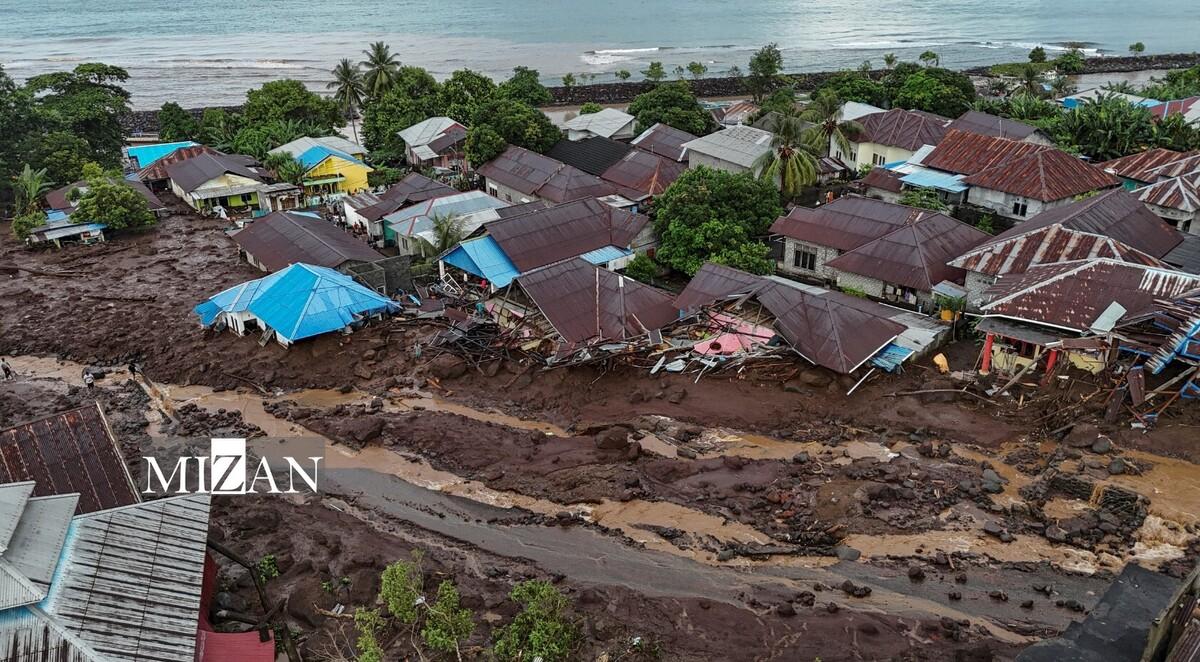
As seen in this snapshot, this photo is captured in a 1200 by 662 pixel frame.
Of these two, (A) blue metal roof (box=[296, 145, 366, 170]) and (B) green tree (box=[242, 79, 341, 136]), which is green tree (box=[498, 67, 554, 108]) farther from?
(A) blue metal roof (box=[296, 145, 366, 170])

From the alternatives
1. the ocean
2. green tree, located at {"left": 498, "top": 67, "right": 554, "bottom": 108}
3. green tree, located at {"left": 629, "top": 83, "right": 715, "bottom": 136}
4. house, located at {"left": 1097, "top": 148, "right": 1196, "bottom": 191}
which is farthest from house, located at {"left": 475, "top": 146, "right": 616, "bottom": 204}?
the ocean

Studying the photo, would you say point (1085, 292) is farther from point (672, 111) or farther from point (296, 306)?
point (672, 111)

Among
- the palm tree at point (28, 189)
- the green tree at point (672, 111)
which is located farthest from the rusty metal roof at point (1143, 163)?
the palm tree at point (28, 189)

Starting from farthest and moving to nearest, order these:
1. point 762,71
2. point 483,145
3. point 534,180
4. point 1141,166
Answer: point 762,71
point 483,145
point 534,180
point 1141,166

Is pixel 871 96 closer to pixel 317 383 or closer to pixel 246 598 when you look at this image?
pixel 317 383

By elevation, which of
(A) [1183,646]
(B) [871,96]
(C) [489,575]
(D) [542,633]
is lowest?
(C) [489,575]

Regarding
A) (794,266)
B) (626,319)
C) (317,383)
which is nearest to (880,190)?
(794,266)

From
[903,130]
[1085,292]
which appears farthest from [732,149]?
[1085,292]
